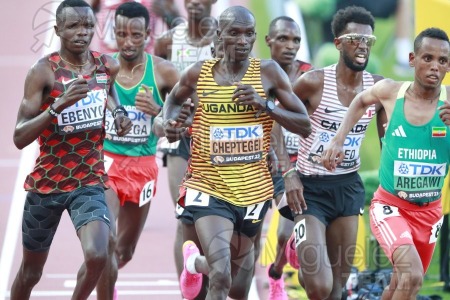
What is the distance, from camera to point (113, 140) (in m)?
11.1

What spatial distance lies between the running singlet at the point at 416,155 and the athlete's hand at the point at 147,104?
219 centimetres

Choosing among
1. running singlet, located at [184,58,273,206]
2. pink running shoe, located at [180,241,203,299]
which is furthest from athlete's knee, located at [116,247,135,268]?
running singlet, located at [184,58,273,206]

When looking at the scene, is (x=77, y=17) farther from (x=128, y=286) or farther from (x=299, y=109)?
(x=128, y=286)

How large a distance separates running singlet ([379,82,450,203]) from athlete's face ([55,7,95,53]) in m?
2.43

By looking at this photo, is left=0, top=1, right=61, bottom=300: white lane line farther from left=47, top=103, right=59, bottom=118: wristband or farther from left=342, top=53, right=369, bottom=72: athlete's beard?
left=342, top=53, right=369, bottom=72: athlete's beard

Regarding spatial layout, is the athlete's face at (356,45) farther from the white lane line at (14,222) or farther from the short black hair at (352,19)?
the white lane line at (14,222)

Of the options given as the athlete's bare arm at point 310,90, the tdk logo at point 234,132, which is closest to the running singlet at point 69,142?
the tdk logo at point 234,132

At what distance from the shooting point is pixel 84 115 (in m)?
9.52

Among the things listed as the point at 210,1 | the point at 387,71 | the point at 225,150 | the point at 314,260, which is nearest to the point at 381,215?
the point at 314,260

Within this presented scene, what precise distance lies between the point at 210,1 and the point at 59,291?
3599mm

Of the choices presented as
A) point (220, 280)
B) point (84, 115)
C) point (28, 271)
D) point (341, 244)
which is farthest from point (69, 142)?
point (341, 244)

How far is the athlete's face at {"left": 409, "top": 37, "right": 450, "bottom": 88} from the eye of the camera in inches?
371

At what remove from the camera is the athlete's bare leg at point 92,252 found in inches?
360

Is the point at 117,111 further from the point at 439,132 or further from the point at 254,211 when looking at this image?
the point at 439,132
